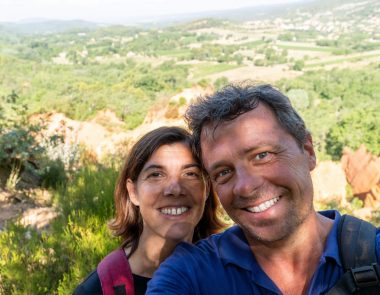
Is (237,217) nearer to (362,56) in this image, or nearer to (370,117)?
(370,117)

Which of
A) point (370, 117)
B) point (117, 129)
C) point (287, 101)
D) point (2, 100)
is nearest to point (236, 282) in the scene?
point (287, 101)

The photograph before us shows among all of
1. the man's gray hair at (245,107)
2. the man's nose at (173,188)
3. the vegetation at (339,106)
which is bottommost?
the vegetation at (339,106)

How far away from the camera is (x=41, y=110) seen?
571 inches

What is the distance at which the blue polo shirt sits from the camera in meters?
1.32

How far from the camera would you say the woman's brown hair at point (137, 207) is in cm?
191

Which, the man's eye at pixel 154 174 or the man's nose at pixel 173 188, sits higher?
the man's eye at pixel 154 174

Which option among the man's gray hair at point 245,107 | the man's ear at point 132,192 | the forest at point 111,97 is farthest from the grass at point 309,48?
the man's gray hair at point 245,107

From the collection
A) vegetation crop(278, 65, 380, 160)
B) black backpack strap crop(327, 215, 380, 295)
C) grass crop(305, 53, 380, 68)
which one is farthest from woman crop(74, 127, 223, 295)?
grass crop(305, 53, 380, 68)

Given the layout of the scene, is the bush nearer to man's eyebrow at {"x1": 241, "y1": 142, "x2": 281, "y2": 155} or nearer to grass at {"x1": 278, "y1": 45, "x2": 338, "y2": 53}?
man's eyebrow at {"x1": 241, "y1": 142, "x2": 281, "y2": 155}

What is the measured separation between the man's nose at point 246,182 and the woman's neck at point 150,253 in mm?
608

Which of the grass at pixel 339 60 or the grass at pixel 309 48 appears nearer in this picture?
the grass at pixel 339 60

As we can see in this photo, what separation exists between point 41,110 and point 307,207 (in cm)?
1409

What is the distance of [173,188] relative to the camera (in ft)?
5.95

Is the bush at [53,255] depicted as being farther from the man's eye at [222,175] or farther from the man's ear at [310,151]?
the man's ear at [310,151]
